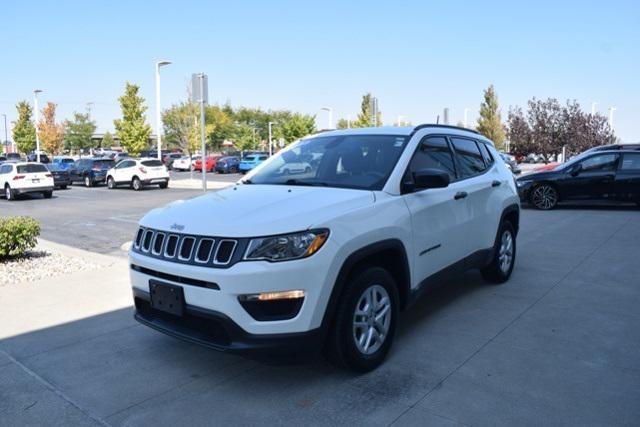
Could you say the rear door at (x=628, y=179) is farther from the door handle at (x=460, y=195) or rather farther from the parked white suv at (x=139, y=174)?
the parked white suv at (x=139, y=174)

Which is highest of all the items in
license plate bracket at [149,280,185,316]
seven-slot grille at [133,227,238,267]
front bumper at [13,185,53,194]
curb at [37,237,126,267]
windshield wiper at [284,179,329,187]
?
windshield wiper at [284,179,329,187]

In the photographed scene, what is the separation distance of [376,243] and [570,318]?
2.42 meters

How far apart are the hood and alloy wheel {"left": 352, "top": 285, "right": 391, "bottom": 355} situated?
642mm

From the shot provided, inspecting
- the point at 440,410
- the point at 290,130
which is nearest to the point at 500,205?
the point at 440,410

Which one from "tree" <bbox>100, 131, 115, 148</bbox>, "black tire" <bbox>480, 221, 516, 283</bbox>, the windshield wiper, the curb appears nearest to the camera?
the windshield wiper

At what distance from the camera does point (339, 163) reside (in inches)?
179

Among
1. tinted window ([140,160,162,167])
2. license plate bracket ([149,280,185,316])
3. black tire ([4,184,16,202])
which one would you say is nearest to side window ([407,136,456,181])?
license plate bracket ([149,280,185,316])

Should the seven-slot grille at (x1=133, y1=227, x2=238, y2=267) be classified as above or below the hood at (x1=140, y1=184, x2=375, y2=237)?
below

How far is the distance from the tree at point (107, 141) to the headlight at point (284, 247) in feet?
305

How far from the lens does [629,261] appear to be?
24.2 feet

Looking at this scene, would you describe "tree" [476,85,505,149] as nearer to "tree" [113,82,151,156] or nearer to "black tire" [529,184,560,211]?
"tree" [113,82,151,156]

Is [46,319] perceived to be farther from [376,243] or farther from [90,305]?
[376,243]

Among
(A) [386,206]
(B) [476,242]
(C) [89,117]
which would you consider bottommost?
(B) [476,242]

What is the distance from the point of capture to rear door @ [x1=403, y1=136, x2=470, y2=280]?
4301mm
